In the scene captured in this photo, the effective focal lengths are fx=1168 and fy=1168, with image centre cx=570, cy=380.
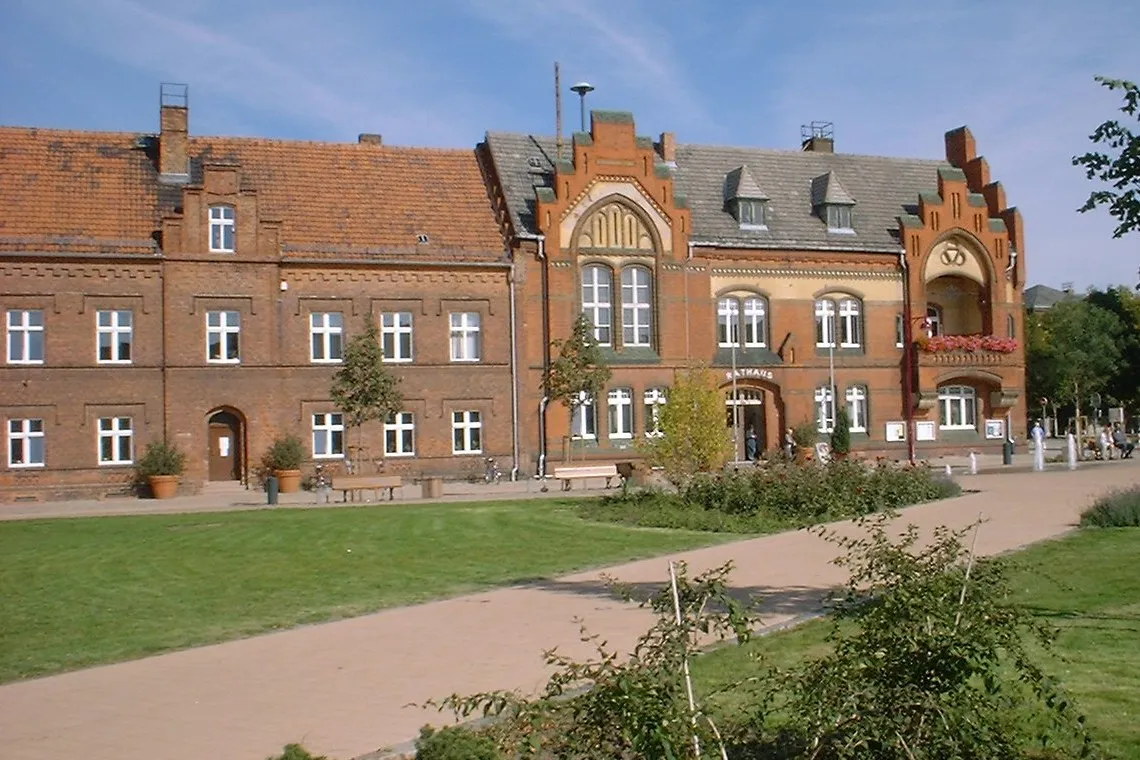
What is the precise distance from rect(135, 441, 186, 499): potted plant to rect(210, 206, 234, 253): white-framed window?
6977 mm

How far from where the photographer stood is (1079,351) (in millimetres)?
68562

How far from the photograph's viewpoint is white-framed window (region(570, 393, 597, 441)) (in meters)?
43.7

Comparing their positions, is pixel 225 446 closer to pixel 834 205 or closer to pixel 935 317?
pixel 834 205

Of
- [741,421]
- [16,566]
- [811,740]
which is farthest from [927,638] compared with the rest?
[741,421]

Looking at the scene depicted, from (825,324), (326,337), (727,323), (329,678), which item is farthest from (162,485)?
(329,678)

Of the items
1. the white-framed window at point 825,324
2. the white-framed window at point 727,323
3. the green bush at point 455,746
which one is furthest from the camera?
the white-framed window at point 825,324

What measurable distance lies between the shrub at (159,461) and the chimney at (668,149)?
78.2ft

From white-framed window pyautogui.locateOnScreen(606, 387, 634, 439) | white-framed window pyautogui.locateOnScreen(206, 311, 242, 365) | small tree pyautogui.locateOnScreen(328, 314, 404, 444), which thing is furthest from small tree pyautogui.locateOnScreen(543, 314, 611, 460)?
white-framed window pyautogui.locateOnScreen(206, 311, 242, 365)

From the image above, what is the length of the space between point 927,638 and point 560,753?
2027mm

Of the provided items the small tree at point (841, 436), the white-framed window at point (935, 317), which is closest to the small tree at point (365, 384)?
the small tree at point (841, 436)

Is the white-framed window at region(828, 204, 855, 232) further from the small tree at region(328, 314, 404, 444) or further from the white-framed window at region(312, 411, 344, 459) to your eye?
the white-framed window at region(312, 411, 344, 459)

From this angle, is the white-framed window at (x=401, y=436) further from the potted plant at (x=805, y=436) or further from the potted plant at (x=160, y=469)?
the potted plant at (x=805, y=436)

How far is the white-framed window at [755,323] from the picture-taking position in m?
47.2

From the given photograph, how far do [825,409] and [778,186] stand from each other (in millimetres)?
10104
